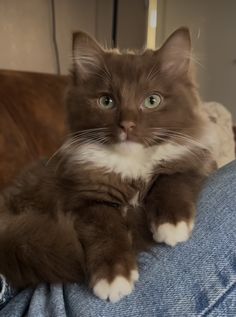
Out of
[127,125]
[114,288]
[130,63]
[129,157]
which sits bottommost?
[114,288]

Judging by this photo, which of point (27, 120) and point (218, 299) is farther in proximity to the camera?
point (27, 120)

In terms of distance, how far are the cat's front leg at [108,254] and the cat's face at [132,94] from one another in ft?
0.69

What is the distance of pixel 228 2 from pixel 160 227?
2.67 m

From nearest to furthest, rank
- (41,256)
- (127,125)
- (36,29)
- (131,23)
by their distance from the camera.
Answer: (41,256) → (127,125) → (36,29) → (131,23)

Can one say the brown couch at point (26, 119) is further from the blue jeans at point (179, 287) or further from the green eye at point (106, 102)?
the blue jeans at point (179, 287)

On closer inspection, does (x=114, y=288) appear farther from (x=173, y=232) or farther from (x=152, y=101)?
(x=152, y=101)

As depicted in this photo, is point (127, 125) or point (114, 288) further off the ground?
point (127, 125)

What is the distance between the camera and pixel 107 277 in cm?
84

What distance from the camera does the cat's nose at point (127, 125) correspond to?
105 cm

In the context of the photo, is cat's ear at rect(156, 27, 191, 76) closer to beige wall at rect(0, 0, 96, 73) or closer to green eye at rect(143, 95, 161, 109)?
green eye at rect(143, 95, 161, 109)

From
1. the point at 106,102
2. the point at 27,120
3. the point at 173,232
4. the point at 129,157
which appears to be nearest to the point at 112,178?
the point at 129,157

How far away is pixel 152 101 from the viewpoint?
114 centimetres

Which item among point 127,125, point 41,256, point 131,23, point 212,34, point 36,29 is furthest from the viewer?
point 212,34

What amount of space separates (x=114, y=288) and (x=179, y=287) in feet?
0.41
